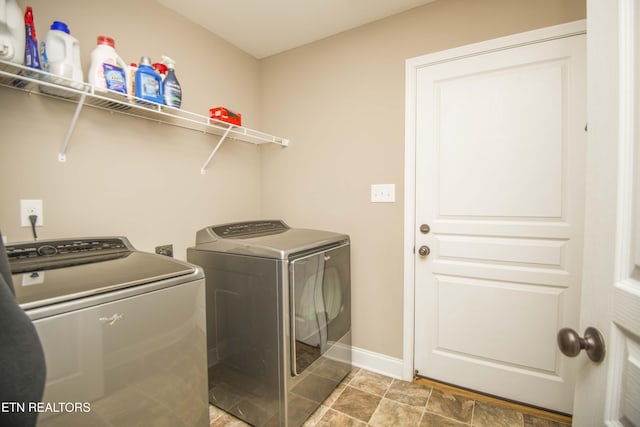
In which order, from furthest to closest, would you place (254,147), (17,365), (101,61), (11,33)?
1. (254,147)
2. (101,61)
3. (11,33)
4. (17,365)

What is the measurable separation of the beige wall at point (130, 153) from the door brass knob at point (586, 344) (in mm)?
1875

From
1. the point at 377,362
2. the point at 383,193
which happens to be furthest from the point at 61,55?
the point at 377,362

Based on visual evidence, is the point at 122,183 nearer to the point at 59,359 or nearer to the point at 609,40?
the point at 59,359

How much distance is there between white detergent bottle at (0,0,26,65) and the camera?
3.33 ft

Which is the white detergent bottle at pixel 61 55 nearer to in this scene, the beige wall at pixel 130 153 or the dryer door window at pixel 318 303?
the beige wall at pixel 130 153

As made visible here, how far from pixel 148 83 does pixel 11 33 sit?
0.46m

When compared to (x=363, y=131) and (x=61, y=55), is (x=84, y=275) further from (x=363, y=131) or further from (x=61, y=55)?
(x=363, y=131)

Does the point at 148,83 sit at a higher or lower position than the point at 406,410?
higher

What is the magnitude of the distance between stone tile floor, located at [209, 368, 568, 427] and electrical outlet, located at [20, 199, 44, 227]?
1.33m

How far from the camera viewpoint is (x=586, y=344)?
630 mm

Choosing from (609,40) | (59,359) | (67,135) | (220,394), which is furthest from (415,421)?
(67,135)

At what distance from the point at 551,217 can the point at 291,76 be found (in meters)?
2.01

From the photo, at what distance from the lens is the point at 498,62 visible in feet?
5.22

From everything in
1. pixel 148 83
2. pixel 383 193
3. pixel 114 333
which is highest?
pixel 148 83
